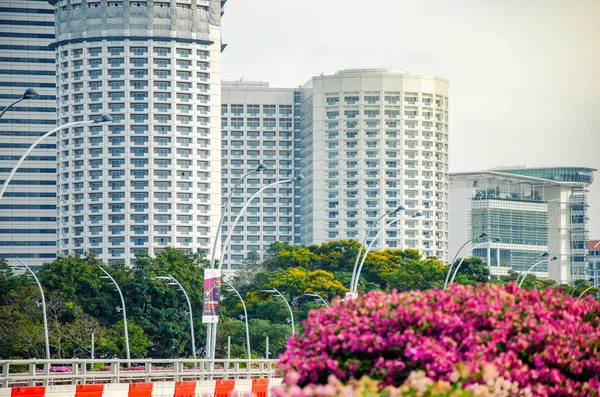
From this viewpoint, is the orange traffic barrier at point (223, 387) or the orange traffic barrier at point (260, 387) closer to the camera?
the orange traffic barrier at point (223, 387)

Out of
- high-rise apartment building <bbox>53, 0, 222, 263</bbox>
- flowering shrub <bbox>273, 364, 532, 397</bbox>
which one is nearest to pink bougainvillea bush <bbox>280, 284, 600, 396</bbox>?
flowering shrub <bbox>273, 364, 532, 397</bbox>

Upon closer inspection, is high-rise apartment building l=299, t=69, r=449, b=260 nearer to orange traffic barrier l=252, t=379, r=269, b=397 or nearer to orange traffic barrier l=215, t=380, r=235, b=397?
orange traffic barrier l=252, t=379, r=269, b=397

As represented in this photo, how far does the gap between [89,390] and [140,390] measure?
211 cm

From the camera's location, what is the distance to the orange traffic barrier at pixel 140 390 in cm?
3100

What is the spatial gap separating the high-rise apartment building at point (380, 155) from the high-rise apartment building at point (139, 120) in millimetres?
30400

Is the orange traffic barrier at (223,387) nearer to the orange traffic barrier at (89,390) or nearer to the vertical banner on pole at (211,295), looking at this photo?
the orange traffic barrier at (89,390)

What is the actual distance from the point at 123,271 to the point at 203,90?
234 feet

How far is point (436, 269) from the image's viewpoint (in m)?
112

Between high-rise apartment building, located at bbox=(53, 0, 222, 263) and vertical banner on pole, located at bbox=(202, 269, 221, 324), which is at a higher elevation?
high-rise apartment building, located at bbox=(53, 0, 222, 263)

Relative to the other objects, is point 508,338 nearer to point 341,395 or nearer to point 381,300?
point 381,300

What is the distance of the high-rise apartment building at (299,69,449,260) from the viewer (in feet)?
633

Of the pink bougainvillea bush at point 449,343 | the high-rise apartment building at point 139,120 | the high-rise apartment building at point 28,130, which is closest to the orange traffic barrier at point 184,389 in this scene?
the pink bougainvillea bush at point 449,343

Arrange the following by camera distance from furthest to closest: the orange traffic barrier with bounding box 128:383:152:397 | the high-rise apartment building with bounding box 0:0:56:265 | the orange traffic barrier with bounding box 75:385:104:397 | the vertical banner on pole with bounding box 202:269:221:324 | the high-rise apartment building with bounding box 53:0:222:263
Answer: the high-rise apartment building with bounding box 0:0:56:265, the high-rise apartment building with bounding box 53:0:222:263, the vertical banner on pole with bounding box 202:269:221:324, the orange traffic barrier with bounding box 128:383:152:397, the orange traffic barrier with bounding box 75:385:104:397

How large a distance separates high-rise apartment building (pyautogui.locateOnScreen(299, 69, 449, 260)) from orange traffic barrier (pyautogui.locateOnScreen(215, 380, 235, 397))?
507ft
